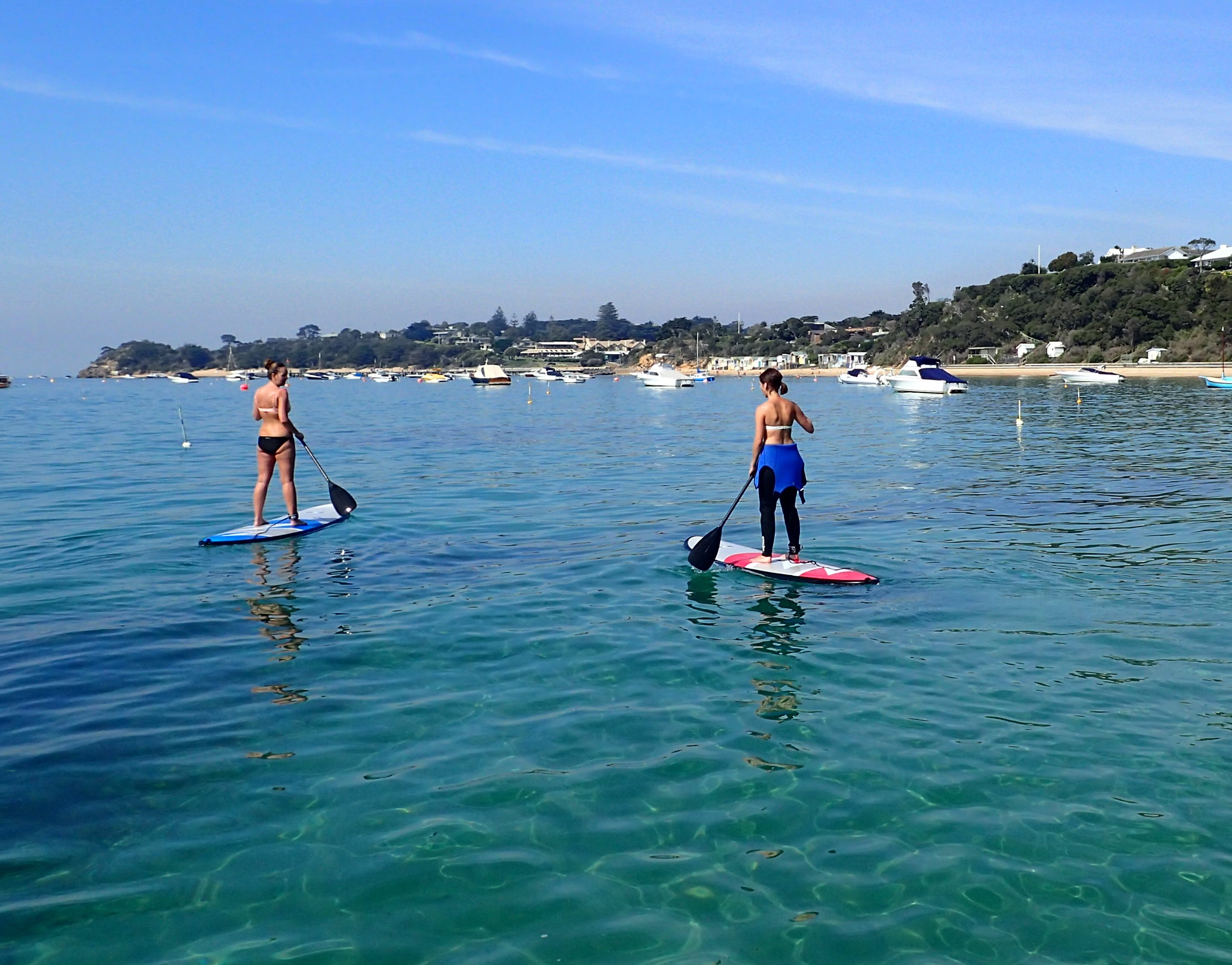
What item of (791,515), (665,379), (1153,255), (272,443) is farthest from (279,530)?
(1153,255)

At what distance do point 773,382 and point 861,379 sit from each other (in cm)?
10878

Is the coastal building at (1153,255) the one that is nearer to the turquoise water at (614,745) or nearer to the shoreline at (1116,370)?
the shoreline at (1116,370)

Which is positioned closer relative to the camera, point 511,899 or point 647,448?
point 511,899

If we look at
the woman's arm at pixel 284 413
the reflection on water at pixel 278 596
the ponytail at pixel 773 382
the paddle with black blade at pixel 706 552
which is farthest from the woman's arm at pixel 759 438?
the woman's arm at pixel 284 413

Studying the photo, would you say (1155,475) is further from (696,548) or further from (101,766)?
(101,766)

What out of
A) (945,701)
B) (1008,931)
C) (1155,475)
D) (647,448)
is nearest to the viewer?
(1008,931)

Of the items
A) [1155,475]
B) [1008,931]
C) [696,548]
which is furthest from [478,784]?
[1155,475]

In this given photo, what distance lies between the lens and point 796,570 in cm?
A: 1223

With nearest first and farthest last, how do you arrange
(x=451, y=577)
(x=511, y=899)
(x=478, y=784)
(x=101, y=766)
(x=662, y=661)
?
1. (x=511, y=899)
2. (x=478, y=784)
3. (x=101, y=766)
4. (x=662, y=661)
5. (x=451, y=577)

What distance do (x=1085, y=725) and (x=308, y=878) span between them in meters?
5.52

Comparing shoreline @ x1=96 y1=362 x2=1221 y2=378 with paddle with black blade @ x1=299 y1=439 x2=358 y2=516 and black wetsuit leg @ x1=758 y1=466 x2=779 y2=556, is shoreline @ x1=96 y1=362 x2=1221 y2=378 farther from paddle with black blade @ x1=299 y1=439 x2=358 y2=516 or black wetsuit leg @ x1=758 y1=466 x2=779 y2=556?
paddle with black blade @ x1=299 y1=439 x2=358 y2=516

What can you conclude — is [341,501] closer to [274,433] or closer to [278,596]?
[274,433]

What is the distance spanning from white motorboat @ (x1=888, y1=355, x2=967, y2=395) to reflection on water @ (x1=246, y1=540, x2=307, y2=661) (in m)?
70.6

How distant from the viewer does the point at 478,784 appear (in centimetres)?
642
